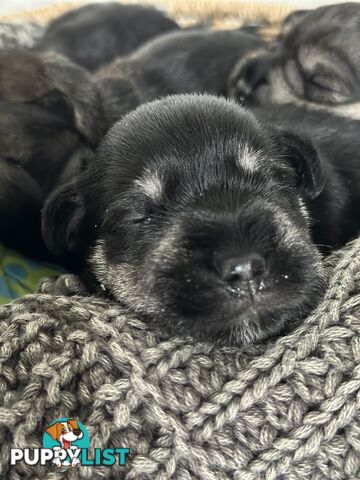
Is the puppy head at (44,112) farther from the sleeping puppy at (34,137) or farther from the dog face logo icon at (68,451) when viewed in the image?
the dog face logo icon at (68,451)

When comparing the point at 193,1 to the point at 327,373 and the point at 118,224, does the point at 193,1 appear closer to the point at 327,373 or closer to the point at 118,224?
the point at 118,224

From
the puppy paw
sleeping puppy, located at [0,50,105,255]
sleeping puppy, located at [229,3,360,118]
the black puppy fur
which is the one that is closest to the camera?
the puppy paw

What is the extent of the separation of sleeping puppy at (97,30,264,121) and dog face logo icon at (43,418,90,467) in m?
1.41

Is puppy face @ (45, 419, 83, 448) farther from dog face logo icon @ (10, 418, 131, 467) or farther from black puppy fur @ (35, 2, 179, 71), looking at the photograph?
black puppy fur @ (35, 2, 179, 71)

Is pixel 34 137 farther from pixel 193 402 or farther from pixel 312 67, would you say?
pixel 312 67

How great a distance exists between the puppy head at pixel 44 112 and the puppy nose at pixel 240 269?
83cm

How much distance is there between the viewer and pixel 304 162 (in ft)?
4.42

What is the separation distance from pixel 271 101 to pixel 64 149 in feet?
3.22

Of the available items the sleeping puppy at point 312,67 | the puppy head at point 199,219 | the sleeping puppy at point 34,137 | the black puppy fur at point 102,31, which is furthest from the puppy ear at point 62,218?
the black puppy fur at point 102,31

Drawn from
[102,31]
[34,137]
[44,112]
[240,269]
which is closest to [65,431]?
[240,269]

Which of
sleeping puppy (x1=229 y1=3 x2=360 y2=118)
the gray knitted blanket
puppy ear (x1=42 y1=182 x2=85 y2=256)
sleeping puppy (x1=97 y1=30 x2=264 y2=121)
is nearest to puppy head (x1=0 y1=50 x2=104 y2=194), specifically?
sleeping puppy (x1=97 y1=30 x2=264 y2=121)

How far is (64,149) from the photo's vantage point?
1.74 m

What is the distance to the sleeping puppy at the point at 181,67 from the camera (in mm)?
2311

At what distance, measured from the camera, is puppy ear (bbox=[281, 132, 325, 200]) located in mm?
1340
